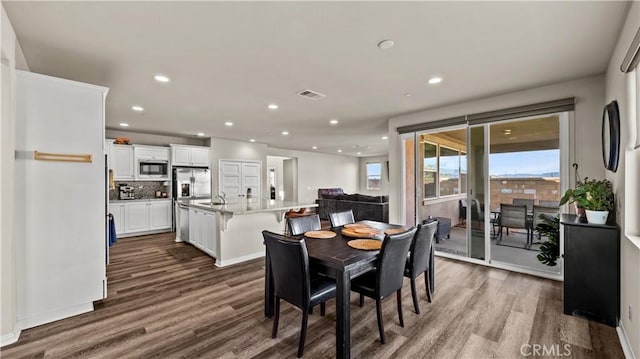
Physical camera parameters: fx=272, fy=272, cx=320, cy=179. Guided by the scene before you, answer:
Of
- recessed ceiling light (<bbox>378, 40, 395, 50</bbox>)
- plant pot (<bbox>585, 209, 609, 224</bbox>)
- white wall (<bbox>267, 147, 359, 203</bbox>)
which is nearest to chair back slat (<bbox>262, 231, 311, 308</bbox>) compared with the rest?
recessed ceiling light (<bbox>378, 40, 395, 50</bbox>)

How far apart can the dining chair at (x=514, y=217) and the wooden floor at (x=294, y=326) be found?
37.2 inches

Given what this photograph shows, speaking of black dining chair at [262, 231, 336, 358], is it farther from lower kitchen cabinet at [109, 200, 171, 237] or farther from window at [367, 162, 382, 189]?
window at [367, 162, 382, 189]

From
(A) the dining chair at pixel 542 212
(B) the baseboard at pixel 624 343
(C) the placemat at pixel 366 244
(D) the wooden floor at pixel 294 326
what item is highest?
(A) the dining chair at pixel 542 212

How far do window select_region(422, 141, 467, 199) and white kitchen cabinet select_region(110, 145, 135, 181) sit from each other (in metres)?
6.42

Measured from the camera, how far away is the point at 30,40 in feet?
7.72

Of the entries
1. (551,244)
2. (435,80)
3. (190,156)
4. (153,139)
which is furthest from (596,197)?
(153,139)

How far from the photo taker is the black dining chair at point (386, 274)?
2111 millimetres

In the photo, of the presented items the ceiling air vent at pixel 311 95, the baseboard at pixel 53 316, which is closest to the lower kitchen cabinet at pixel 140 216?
the baseboard at pixel 53 316

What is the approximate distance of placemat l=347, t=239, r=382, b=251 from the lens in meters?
2.29

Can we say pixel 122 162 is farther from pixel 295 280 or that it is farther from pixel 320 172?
pixel 320 172

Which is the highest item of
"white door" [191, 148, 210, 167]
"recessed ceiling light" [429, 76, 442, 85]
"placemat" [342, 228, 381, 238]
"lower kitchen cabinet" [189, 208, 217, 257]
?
"recessed ceiling light" [429, 76, 442, 85]

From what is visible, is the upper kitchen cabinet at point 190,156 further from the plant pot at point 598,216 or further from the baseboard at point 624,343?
the baseboard at point 624,343

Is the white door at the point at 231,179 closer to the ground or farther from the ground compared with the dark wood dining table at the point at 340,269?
farther from the ground

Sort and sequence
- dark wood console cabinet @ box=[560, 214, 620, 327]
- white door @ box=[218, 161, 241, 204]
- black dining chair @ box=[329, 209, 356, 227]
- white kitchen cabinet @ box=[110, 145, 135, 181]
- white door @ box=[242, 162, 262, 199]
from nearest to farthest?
dark wood console cabinet @ box=[560, 214, 620, 327]
black dining chair @ box=[329, 209, 356, 227]
white kitchen cabinet @ box=[110, 145, 135, 181]
white door @ box=[218, 161, 241, 204]
white door @ box=[242, 162, 262, 199]
